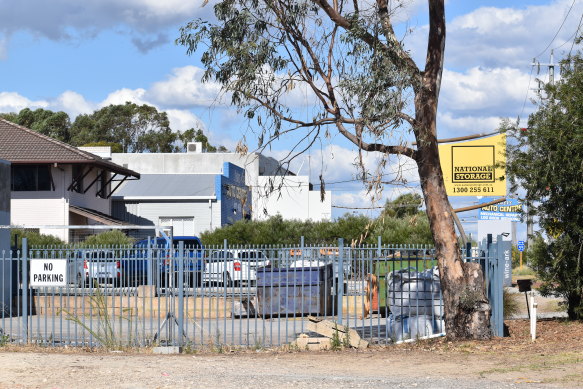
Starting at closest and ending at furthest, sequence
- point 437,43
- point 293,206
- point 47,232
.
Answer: point 437,43, point 47,232, point 293,206

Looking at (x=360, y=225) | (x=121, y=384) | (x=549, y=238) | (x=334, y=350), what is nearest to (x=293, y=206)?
(x=360, y=225)

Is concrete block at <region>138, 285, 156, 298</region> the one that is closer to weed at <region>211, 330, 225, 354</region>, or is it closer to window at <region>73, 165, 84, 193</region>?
weed at <region>211, 330, 225, 354</region>

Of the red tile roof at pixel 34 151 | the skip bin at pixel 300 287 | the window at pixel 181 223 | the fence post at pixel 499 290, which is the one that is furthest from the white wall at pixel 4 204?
the window at pixel 181 223

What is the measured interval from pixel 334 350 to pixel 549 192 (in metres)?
6.67

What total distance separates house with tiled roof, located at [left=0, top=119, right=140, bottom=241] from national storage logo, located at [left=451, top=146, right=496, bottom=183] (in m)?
16.0

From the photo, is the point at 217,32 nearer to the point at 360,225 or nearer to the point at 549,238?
the point at 549,238

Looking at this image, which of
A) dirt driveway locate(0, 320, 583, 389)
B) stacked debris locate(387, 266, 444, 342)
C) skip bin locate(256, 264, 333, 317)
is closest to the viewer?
dirt driveway locate(0, 320, 583, 389)

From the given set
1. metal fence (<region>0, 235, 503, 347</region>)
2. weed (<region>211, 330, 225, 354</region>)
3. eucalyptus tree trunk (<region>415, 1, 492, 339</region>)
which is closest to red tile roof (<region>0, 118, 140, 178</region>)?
metal fence (<region>0, 235, 503, 347</region>)

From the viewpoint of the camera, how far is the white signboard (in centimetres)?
1633

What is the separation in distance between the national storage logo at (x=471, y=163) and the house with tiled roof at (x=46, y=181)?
1603 centimetres

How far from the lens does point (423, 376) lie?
13.1 meters

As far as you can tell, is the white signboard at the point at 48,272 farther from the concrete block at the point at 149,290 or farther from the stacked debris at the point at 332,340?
the stacked debris at the point at 332,340

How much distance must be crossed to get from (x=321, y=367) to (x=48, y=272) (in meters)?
5.44

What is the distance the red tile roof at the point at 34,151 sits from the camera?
41500mm
